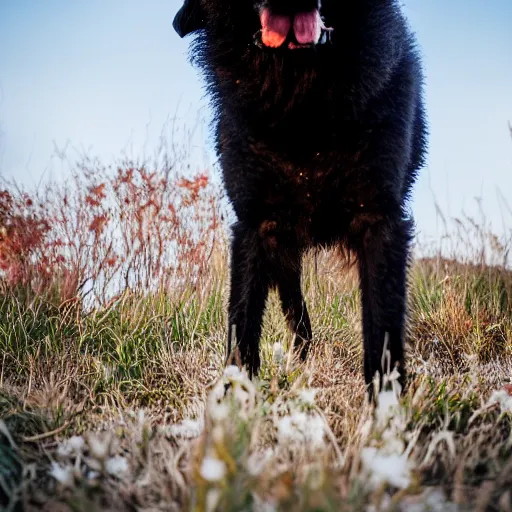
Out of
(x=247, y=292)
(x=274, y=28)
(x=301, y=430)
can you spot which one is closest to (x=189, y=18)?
(x=274, y=28)

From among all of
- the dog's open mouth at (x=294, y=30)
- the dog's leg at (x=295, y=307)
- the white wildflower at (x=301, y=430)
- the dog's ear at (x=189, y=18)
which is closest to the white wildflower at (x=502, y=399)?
the white wildflower at (x=301, y=430)

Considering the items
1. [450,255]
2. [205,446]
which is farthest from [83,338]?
[450,255]

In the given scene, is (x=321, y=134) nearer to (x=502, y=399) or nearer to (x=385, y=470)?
(x=502, y=399)

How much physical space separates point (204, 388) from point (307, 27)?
143 centimetres

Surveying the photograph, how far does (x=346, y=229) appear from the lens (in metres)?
2.18

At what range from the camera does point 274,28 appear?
6.57ft

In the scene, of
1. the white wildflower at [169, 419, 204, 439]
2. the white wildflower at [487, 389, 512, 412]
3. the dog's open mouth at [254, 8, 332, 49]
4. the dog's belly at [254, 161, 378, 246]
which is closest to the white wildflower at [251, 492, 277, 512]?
the white wildflower at [169, 419, 204, 439]

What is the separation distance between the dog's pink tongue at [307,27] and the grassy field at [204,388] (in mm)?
1096

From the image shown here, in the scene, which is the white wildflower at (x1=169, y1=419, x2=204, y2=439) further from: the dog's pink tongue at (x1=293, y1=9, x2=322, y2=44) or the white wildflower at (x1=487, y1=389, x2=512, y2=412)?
the dog's pink tongue at (x1=293, y1=9, x2=322, y2=44)

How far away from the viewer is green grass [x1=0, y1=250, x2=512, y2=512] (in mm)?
1086

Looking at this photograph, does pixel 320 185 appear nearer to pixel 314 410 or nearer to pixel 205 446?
pixel 314 410

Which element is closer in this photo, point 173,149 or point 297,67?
point 297,67

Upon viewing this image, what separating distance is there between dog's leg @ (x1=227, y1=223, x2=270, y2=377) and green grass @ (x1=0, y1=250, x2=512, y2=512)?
145mm

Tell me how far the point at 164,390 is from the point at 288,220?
37.2 inches
